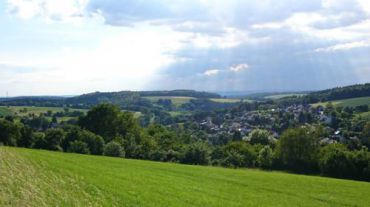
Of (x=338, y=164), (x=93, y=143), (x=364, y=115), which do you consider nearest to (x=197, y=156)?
(x=93, y=143)

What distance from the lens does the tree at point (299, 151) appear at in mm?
88875

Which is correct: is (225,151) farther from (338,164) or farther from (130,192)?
(130,192)

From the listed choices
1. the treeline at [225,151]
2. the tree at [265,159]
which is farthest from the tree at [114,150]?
the tree at [265,159]

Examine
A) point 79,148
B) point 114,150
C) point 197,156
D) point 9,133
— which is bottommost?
point 197,156

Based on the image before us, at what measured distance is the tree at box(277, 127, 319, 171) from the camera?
8888cm

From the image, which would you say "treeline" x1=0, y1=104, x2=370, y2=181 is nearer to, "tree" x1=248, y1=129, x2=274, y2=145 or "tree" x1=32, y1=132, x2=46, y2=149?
"tree" x1=32, y1=132, x2=46, y2=149

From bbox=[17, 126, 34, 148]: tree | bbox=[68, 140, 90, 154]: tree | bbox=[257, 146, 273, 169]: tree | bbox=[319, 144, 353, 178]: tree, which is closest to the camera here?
bbox=[319, 144, 353, 178]: tree

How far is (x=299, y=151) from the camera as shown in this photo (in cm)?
9038

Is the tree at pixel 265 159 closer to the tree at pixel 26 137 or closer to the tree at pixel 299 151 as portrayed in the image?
the tree at pixel 299 151

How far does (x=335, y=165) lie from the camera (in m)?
77.1

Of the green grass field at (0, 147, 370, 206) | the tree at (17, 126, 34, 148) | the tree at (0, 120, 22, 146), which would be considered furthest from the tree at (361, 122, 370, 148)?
the green grass field at (0, 147, 370, 206)

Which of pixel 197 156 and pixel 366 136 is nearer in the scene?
pixel 197 156

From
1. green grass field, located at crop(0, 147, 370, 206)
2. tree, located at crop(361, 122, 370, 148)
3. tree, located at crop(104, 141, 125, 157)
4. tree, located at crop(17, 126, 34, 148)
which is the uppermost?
green grass field, located at crop(0, 147, 370, 206)

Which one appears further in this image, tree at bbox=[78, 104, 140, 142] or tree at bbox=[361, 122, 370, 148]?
tree at bbox=[361, 122, 370, 148]
